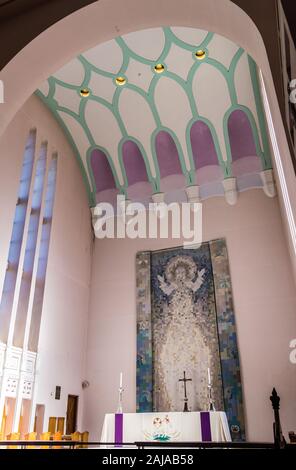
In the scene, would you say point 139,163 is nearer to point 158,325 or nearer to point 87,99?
point 87,99

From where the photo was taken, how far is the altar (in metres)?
6.89

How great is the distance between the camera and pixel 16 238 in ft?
26.9

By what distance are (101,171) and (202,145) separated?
2751mm

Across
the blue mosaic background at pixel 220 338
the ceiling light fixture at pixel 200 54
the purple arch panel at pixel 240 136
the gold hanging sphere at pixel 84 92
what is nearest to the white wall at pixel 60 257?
the gold hanging sphere at pixel 84 92

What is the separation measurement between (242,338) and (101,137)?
5879mm

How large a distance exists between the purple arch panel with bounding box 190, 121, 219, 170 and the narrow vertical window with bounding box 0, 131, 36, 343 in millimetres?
3798

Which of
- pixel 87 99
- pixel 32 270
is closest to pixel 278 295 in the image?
pixel 32 270

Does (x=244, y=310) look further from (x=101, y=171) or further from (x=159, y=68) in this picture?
(x=159, y=68)

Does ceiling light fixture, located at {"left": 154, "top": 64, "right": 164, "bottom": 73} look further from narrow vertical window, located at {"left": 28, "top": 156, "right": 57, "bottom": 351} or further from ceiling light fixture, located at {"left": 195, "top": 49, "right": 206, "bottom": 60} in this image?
narrow vertical window, located at {"left": 28, "top": 156, "right": 57, "bottom": 351}

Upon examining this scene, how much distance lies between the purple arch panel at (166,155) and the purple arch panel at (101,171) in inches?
55.4

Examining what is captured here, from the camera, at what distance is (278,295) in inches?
333

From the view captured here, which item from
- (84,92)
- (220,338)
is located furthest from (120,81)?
(220,338)

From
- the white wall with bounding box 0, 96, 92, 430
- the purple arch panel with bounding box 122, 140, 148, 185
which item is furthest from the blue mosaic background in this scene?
the purple arch panel with bounding box 122, 140, 148, 185

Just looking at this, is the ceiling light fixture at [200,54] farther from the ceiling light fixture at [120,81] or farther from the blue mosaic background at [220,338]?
the blue mosaic background at [220,338]
